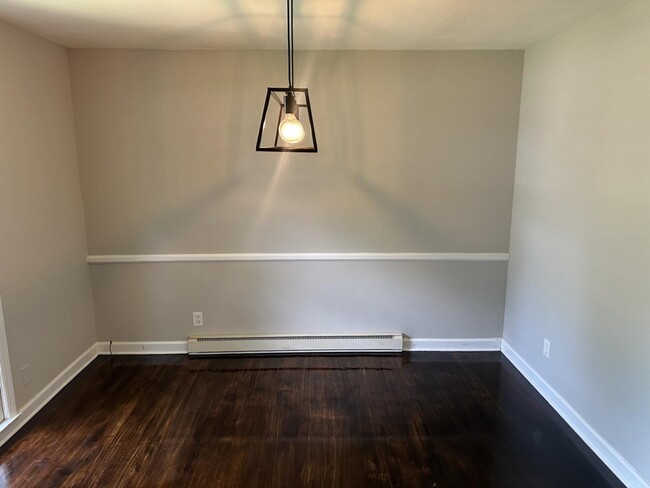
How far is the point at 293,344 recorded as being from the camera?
3.40 meters

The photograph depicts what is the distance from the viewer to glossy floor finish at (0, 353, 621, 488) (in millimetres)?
2109

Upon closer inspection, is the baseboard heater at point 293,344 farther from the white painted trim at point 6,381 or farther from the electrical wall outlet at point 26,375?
the white painted trim at point 6,381

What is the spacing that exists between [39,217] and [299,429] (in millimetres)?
2112

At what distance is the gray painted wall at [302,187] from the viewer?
3.05m

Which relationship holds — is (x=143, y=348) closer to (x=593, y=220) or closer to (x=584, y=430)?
(x=584, y=430)

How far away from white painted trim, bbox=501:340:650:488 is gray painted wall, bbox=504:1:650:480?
0.04 metres

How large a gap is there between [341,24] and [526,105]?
4.95 feet

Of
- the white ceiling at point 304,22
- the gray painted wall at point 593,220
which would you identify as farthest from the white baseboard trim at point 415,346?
the white ceiling at point 304,22

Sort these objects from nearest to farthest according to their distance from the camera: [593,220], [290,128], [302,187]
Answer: [290,128] < [593,220] < [302,187]

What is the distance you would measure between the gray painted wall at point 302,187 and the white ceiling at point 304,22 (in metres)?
0.19

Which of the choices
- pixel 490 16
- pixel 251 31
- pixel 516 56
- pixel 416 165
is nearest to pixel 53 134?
pixel 251 31

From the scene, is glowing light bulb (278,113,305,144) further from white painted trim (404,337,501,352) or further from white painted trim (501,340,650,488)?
white painted trim (501,340,650,488)

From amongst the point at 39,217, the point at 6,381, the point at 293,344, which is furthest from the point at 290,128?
the point at 6,381

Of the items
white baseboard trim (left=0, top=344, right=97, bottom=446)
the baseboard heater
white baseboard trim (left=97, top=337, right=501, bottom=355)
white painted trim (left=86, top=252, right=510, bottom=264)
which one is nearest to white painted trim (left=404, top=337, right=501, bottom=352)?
white baseboard trim (left=97, top=337, right=501, bottom=355)
